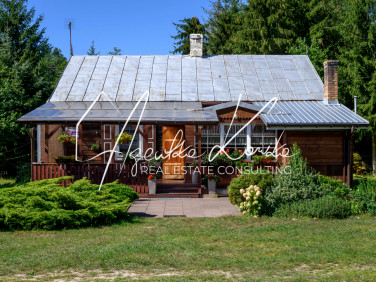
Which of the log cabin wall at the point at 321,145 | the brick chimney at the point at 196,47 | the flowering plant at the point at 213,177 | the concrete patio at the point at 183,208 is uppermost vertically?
the brick chimney at the point at 196,47

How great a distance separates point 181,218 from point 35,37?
18204 mm

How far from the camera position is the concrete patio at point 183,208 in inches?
412

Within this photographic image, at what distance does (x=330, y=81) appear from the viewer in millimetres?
15055

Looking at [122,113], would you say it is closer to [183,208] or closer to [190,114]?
[190,114]

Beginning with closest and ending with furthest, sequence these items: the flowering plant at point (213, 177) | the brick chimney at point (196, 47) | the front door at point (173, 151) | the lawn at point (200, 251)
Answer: the lawn at point (200, 251)
the flowering plant at point (213, 177)
the front door at point (173, 151)
the brick chimney at point (196, 47)

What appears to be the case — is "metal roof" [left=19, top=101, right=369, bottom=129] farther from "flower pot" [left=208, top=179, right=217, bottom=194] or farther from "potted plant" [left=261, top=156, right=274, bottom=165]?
"flower pot" [left=208, top=179, right=217, bottom=194]

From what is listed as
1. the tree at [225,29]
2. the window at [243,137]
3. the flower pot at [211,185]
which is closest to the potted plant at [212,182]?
the flower pot at [211,185]

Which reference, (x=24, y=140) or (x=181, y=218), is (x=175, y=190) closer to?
(x=181, y=218)

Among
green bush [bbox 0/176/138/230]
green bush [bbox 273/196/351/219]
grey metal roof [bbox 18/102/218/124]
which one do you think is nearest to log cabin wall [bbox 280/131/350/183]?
grey metal roof [bbox 18/102/218/124]

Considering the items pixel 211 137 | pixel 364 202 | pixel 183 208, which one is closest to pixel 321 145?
pixel 211 137

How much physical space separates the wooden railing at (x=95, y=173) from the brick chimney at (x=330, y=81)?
7560 mm

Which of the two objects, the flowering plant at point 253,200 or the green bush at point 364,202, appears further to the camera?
the green bush at point 364,202

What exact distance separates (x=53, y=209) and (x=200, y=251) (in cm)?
369

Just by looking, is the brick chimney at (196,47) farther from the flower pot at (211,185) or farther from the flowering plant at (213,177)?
the flower pot at (211,185)
